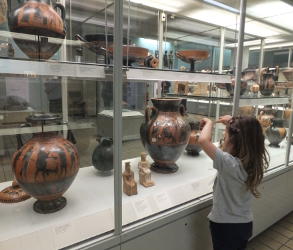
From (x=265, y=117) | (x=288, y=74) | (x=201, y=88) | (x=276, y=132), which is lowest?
(x=276, y=132)

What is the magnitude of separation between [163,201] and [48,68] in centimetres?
76

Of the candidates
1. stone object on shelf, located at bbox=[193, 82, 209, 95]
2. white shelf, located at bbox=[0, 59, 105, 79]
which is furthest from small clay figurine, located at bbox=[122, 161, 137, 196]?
stone object on shelf, located at bbox=[193, 82, 209, 95]

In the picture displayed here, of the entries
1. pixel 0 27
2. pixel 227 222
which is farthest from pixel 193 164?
pixel 0 27

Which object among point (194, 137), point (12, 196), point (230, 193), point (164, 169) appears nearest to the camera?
point (230, 193)

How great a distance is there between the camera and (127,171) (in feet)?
3.80

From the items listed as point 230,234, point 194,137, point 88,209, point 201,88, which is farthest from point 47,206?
point 201,88

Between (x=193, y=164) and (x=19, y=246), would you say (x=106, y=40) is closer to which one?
(x=19, y=246)

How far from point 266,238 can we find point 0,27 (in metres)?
1.94


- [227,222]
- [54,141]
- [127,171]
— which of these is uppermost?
[54,141]

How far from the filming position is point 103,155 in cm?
123

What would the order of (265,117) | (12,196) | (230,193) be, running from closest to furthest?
1. (230,193)
2. (12,196)
3. (265,117)

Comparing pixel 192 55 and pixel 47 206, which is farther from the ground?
pixel 192 55

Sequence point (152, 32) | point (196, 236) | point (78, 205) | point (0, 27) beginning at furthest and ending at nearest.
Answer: point (152, 32), point (196, 236), point (78, 205), point (0, 27)

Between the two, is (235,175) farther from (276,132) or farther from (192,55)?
(276,132)
